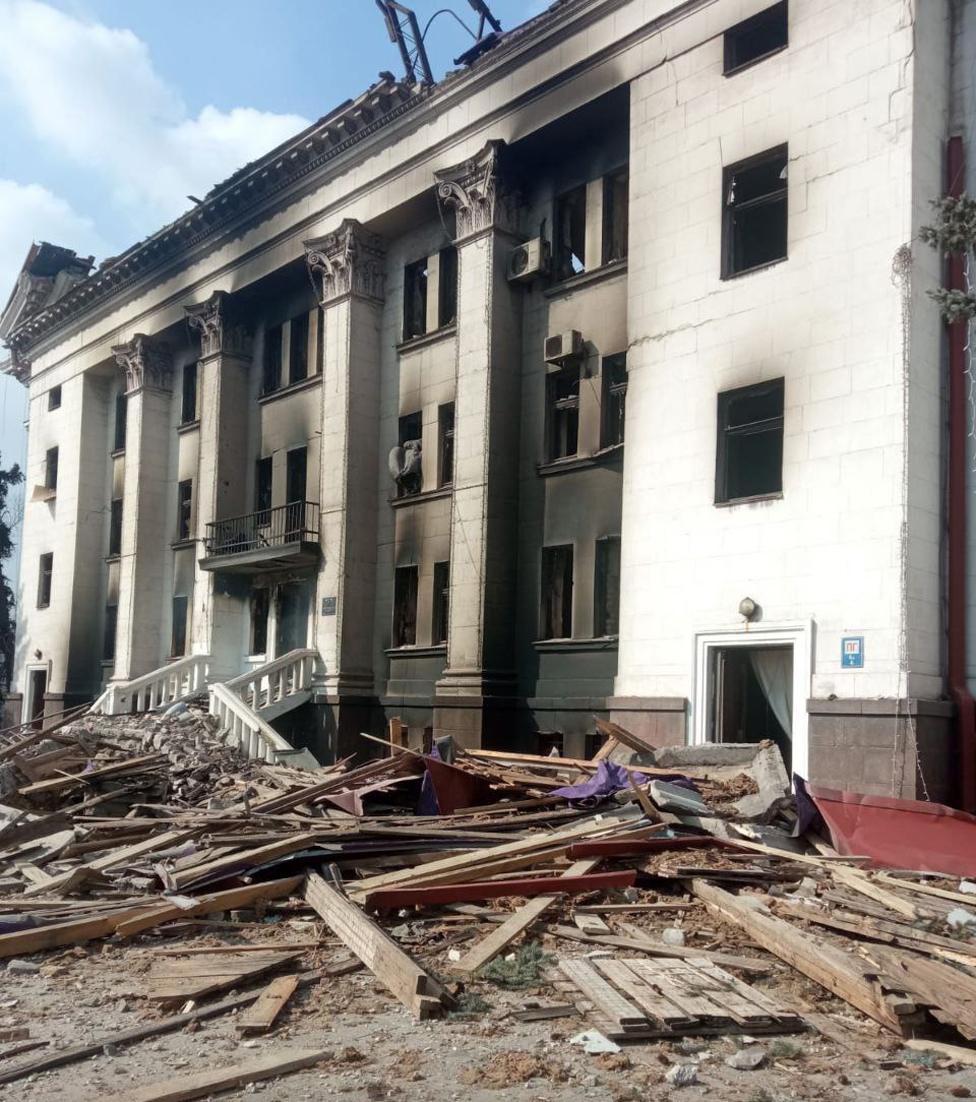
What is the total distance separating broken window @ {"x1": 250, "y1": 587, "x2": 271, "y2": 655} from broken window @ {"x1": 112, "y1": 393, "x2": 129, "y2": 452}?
9.77 m

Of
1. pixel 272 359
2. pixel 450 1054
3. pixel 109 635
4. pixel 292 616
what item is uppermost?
pixel 272 359

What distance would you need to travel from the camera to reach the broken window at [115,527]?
34.7 metres

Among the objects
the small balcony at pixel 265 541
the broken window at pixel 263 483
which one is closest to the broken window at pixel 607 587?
the small balcony at pixel 265 541

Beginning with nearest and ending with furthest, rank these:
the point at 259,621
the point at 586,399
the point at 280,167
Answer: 1. the point at 586,399
2. the point at 280,167
3. the point at 259,621

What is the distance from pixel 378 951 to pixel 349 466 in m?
17.3

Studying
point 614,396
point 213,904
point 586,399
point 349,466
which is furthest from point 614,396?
point 213,904

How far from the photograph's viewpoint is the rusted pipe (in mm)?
14477

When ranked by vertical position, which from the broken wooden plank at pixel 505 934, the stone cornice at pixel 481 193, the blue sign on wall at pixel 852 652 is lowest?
the broken wooden plank at pixel 505 934

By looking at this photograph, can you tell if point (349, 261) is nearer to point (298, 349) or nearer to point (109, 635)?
point (298, 349)

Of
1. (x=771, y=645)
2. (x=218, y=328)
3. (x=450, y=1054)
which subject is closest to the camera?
(x=450, y=1054)

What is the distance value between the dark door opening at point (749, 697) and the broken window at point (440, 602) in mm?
7664

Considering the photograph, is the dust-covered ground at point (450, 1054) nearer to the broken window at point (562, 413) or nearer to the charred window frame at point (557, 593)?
the charred window frame at point (557, 593)

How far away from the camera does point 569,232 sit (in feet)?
70.7

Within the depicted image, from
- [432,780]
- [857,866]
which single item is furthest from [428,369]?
[857,866]
